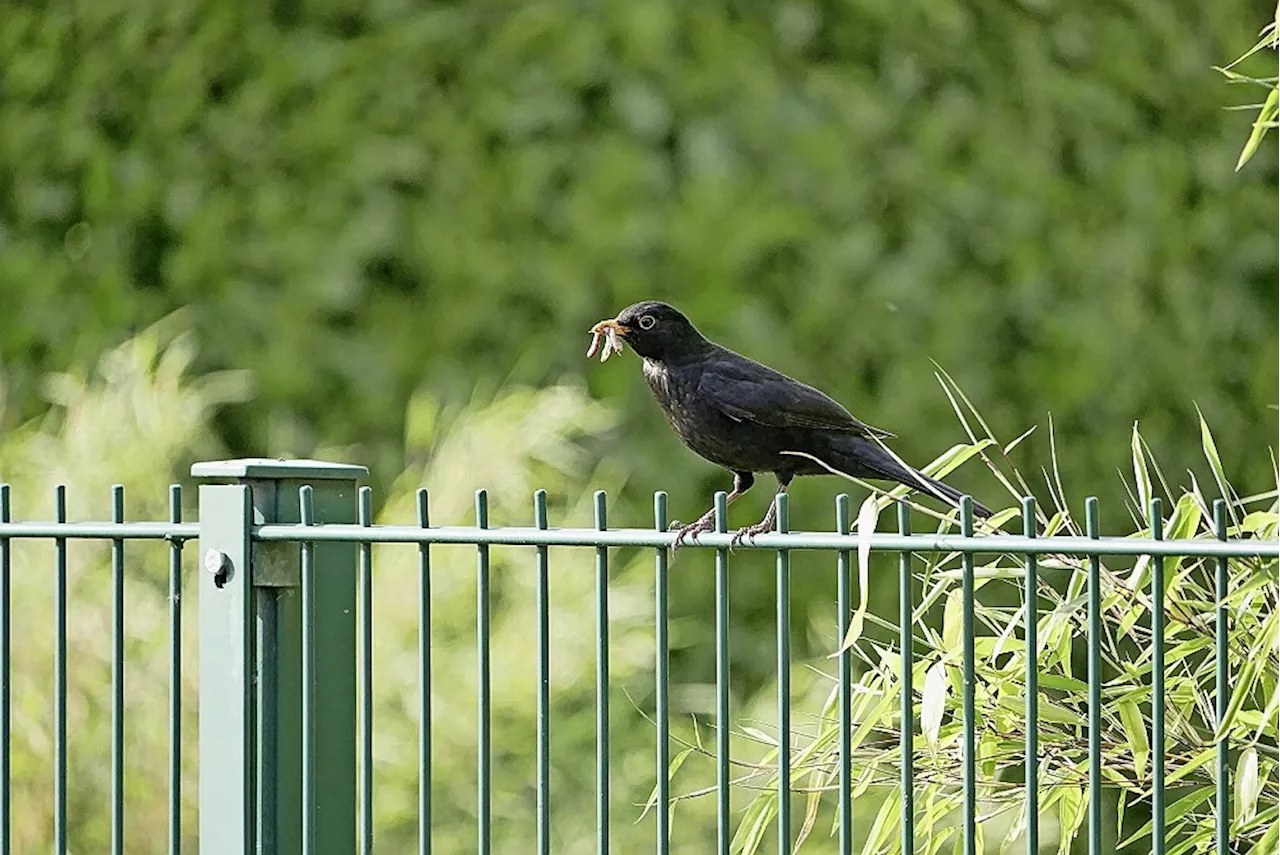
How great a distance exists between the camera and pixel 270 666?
10.6ft

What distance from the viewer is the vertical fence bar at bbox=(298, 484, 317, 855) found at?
3.17m

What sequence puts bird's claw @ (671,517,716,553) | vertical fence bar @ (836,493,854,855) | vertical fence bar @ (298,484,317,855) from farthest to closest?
vertical fence bar @ (298,484,317,855) → bird's claw @ (671,517,716,553) → vertical fence bar @ (836,493,854,855)

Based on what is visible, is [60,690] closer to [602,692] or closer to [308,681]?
[308,681]

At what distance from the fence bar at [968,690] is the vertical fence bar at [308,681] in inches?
41.5

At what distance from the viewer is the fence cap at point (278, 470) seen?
3.20 metres

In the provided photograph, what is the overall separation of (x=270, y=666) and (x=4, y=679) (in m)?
0.52

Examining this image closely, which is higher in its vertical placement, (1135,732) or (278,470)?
(278,470)

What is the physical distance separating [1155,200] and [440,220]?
196 centimetres

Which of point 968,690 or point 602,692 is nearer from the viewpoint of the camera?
point 968,690

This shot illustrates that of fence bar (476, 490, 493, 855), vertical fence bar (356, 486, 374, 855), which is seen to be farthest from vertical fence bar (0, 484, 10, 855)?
fence bar (476, 490, 493, 855)

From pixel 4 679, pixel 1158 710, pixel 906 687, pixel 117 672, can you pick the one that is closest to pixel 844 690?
pixel 906 687

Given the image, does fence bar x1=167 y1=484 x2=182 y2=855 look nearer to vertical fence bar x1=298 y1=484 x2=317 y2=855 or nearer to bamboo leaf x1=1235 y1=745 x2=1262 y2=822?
vertical fence bar x1=298 y1=484 x2=317 y2=855

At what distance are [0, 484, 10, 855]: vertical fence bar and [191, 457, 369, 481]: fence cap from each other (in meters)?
0.45

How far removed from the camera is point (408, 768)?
4918 millimetres
